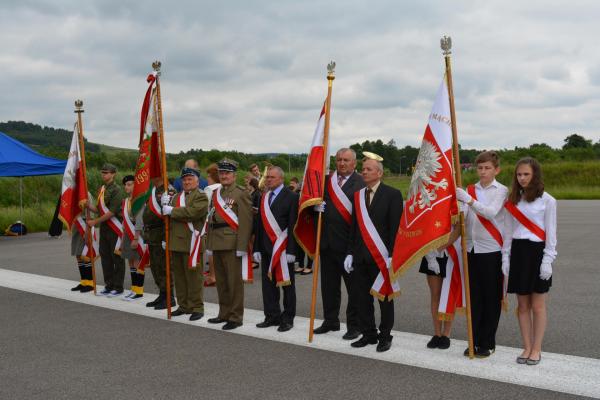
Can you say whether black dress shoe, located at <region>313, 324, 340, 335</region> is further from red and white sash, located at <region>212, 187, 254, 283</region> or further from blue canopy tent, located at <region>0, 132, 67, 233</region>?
blue canopy tent, located at <region>0, 132, 67, 233</region>

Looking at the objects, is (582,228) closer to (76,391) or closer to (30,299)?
(30,299)

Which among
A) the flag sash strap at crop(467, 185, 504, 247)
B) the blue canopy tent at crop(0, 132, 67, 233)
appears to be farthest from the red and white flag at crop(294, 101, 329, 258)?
the blue canopy tent at crop(0, 132, 67, 233)

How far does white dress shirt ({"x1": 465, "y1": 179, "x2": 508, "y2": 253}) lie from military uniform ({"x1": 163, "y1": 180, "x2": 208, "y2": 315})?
3.46 m

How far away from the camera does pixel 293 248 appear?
705cm

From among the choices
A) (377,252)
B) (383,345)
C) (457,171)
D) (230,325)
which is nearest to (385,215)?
(377,252)

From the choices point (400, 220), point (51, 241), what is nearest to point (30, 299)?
point (400, 220)

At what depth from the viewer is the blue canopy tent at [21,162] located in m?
17.6

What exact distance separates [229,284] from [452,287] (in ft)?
8.86

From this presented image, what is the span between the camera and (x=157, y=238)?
8.62 metres

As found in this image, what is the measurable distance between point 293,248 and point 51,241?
43.4 feet

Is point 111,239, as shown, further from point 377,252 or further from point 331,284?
point 377,252

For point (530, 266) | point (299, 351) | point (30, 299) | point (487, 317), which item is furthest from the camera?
point (30, 299)

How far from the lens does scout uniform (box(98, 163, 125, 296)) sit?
9352mm

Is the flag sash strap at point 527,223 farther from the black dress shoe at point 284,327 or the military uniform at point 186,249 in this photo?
the military uniform at point 186,249
